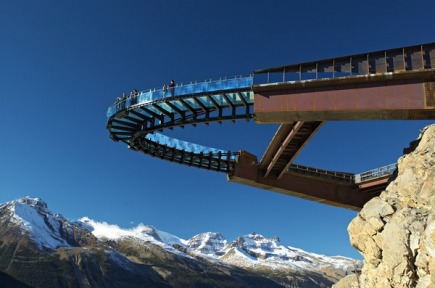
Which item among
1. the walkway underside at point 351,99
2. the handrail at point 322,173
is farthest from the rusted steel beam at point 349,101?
the handrail at point 322,173

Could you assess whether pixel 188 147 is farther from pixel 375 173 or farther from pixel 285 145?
pixel 375 173

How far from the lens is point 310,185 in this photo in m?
50.2

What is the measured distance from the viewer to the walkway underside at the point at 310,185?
156 feet

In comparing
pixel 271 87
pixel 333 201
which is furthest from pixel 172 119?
pixel 333 201

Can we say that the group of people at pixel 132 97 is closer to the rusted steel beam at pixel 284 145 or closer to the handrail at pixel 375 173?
the rusted steel beam at pixel 284 145

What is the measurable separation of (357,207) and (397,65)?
86.4 ft

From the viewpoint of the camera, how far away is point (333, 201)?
50.9 metres

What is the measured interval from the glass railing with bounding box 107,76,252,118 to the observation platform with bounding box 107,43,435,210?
76mm

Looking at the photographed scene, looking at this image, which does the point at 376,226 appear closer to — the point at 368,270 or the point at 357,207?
the point at 368,270

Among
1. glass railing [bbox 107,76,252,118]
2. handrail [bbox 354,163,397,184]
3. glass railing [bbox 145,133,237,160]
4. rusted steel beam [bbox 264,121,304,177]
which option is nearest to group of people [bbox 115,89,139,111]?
glass railing [bbox 107,76,252,118]

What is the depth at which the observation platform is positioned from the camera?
2852cm

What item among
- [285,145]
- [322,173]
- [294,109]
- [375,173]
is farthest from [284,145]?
[375,173]

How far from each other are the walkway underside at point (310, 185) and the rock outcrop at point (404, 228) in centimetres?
1118

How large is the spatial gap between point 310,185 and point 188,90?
21.3 m
